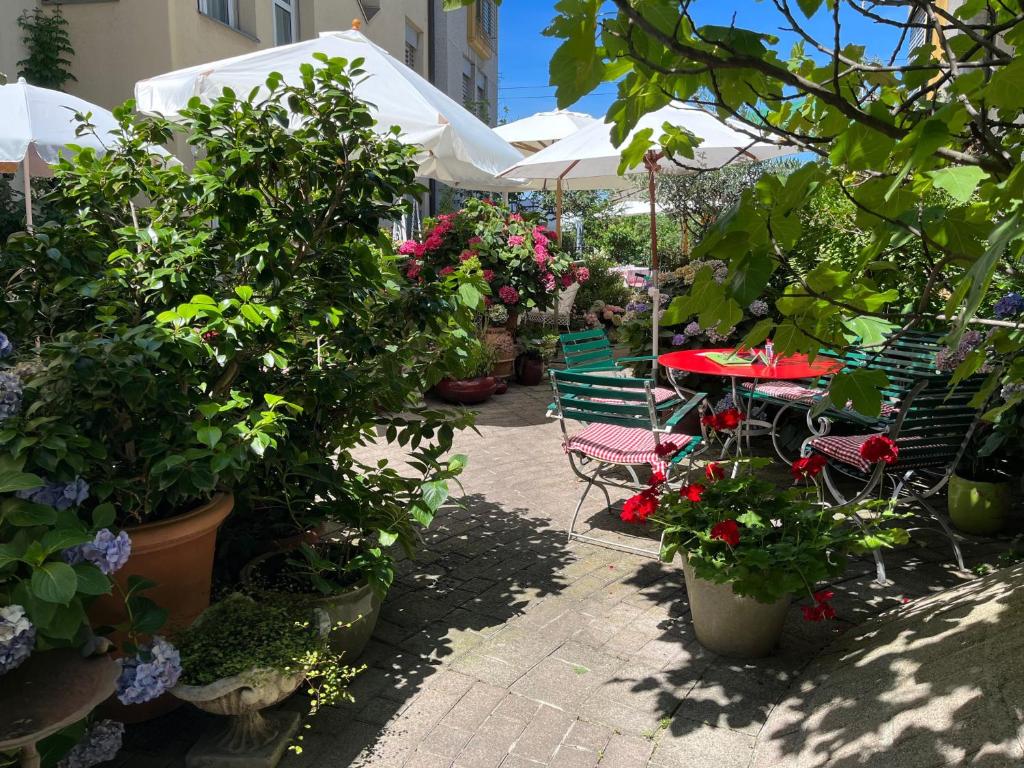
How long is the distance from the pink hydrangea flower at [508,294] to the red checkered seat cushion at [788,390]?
10.8 feet

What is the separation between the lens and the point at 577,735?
8.60 ft

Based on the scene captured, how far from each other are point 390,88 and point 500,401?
Answer: 332 centimetres

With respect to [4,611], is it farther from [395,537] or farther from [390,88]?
[390,88]

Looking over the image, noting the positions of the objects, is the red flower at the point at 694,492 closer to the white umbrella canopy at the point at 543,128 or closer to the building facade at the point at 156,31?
the building facade at the point at 156,31

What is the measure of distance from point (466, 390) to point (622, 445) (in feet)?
11.8

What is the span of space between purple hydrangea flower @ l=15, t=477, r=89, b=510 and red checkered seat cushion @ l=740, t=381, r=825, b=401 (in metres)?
4.26

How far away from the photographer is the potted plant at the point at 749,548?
2840mm

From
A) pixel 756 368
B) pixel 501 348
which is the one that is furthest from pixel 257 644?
pixel 501 348

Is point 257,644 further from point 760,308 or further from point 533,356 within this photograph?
point 533,356

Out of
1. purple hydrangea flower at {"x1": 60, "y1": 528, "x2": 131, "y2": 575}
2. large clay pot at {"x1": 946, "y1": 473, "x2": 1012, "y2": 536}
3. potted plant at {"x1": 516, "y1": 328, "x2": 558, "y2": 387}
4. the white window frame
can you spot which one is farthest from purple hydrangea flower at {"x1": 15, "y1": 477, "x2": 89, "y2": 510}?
the white window frame

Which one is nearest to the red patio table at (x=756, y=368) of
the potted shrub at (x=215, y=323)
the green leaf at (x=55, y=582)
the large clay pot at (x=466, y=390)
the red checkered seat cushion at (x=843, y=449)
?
the red checkered seat cushion at (x=843, y=449)

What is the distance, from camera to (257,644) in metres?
2.50

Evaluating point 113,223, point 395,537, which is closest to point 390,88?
point 113,223

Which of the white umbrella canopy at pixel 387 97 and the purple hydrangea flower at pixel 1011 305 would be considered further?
the white umbrella canopy at pixel 387 97
